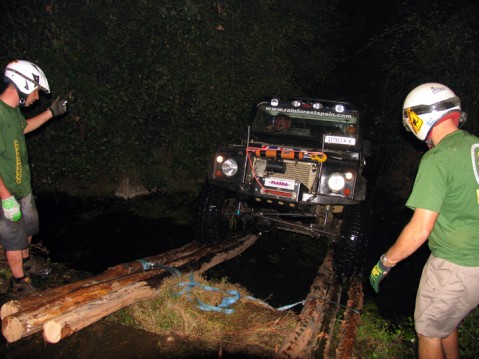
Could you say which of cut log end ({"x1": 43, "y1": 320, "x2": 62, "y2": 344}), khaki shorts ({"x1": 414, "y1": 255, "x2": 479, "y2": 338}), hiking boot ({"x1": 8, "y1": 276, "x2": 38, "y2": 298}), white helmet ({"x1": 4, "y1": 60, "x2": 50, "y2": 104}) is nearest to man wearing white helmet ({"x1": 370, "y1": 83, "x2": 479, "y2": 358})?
khaki shorts ({"x1": 414, "y1": 255, "x2": 479, "y2": 338})

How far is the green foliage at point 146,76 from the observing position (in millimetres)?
5809

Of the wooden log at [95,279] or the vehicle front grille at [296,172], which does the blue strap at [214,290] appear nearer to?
the wooden log at [95,279]

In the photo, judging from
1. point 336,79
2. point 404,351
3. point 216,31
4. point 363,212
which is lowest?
point 404,351

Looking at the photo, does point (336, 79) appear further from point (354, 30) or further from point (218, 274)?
point (218, 274)

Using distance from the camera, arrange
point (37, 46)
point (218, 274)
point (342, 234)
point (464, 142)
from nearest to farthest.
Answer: point (464, 142) < point (342, 234) < point (218, 274) < point (37, 46)

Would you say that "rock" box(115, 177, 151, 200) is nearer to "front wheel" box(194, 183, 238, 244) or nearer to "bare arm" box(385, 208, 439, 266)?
"front wheel" box(194, 183, 238, 244)

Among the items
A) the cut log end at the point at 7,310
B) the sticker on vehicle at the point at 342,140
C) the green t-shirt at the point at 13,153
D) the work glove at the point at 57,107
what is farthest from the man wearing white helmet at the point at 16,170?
the sticker on vehicle at the point at 342,140

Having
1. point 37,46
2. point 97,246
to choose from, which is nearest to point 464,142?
point 97,246

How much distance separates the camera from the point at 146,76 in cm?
657

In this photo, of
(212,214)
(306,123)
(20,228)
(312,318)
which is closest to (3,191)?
(20,228)

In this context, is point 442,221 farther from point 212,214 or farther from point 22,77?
point 22,77

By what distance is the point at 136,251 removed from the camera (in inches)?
191

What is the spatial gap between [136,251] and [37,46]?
12.6ft

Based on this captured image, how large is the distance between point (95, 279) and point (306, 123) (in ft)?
11.1
